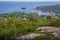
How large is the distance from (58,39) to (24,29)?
31.7 inches

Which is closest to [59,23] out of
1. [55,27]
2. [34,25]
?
[55,27]

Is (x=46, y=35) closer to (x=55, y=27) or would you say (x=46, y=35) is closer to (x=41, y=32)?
(x=41, y=32)

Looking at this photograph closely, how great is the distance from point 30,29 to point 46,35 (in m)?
0.47

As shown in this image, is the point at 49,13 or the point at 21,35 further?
the point at 49,13

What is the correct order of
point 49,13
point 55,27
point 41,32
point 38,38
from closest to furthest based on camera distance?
point 38,38
point 41,32
point 55,27
point 49,13

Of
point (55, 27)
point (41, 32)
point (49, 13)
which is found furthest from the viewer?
point (49, 13)

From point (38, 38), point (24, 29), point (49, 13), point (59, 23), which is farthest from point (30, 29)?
point (49, 13)

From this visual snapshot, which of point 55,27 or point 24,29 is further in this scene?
point 55,27

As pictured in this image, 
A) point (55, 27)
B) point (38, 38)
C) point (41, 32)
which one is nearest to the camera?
point (38, 38)

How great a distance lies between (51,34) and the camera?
4129mm

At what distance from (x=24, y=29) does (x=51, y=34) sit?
2.02ft

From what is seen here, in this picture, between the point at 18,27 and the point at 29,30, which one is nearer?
the point at 29,30

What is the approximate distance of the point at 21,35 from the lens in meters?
4.14

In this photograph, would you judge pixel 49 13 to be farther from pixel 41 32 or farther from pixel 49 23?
pixel 41 32
